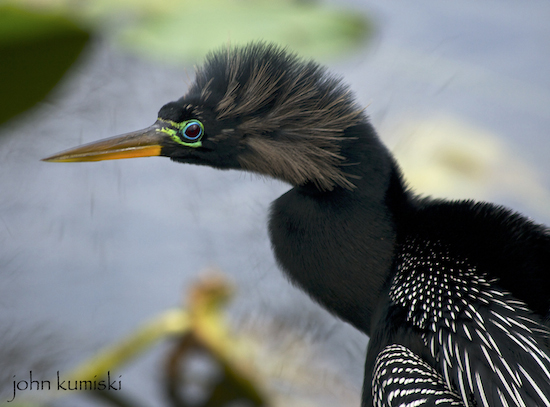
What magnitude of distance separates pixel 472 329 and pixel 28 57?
3.32 m

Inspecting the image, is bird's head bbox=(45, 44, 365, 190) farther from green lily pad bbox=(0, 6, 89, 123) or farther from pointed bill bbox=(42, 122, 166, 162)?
green lily pad bbox=(0, 6, 89, 123)

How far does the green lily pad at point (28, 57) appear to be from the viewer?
12.3 ft

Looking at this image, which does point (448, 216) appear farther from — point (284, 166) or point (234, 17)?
point (234, 17)

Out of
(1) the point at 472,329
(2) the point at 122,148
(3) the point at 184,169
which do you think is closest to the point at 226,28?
(3) the point at 184,169

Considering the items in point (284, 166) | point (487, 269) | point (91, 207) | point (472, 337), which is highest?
point (91, 207)

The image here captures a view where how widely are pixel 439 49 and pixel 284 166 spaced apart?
258 cm

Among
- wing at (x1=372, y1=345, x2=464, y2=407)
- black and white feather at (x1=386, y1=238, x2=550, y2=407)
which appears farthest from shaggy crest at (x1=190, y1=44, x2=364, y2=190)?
Answer: wing at (x1=372, y1=345, x2=464, y2=407)

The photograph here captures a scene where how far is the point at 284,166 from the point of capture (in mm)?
1786

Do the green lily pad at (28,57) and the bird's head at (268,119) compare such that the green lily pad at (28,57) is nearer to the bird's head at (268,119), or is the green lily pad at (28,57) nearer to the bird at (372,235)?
the bird at (372,235)

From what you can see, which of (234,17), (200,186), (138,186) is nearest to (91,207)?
(138,186)

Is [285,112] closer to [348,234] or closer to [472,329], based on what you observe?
[348,234]

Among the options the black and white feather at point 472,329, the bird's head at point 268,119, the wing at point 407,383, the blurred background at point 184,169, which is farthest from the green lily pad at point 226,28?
the wing at point 407,383

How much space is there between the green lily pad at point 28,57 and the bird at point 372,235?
2.12 metres

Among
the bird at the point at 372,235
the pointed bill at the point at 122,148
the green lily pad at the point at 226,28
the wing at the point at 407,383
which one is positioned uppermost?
the green lily pad at the point at 226,28
